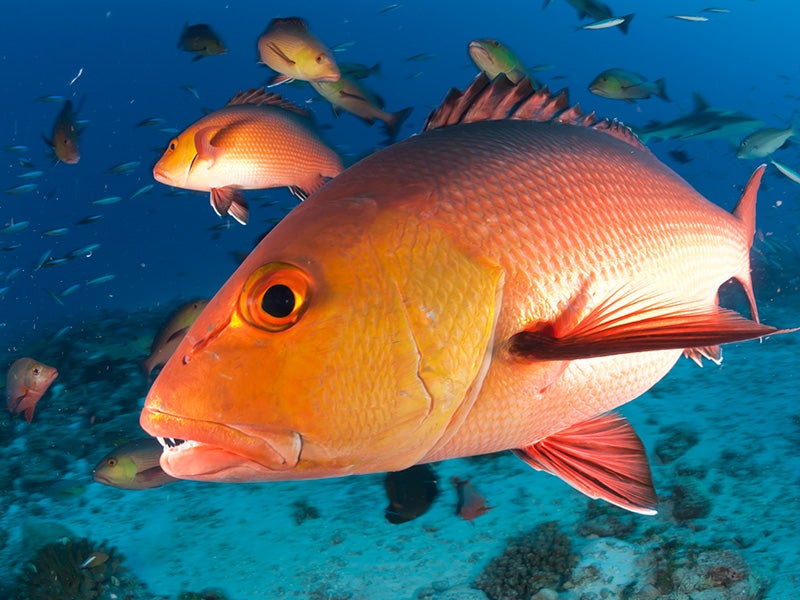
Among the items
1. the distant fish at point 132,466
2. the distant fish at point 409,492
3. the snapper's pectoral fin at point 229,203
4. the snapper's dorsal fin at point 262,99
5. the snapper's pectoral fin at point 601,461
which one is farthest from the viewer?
the distant fish at point 409,492

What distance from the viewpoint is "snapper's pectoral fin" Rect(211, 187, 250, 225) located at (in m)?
3.92

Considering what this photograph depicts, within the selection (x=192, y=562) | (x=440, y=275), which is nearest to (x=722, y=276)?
(x=440, y=275)

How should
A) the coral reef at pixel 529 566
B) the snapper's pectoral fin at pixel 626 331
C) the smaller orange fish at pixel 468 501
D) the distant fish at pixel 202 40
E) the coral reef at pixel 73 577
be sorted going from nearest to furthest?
the snapper's pectoral fin at pixel 626 331
the coral reef at pixel 529 566
the smaller orange fish at pixel 468 501
the distant fish at pixel 202 40
the coral reef at pixel 73 577

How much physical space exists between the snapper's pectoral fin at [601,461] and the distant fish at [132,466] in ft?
13.6

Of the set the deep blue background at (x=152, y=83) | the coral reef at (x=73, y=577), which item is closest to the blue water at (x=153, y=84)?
the deep blue background at (x=152, y=83)

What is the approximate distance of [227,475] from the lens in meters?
1.28

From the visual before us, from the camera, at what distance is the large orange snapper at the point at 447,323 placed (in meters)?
1.25

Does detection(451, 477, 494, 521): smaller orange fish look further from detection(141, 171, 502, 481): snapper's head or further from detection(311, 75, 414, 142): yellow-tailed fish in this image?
detection(141, 171, 502, 481): snapper's head

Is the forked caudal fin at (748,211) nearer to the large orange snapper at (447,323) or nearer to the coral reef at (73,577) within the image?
the large orange snapper at (447,323)

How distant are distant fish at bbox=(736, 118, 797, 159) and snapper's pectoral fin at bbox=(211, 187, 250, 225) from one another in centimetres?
644

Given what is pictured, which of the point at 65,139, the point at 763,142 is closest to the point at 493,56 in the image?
the point at 763,142

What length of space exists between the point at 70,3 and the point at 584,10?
85.0 meters

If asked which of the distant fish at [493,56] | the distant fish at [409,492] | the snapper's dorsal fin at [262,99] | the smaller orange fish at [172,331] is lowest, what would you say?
the distant fish at [409,492]

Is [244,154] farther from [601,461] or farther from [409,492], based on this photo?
[409,492]
